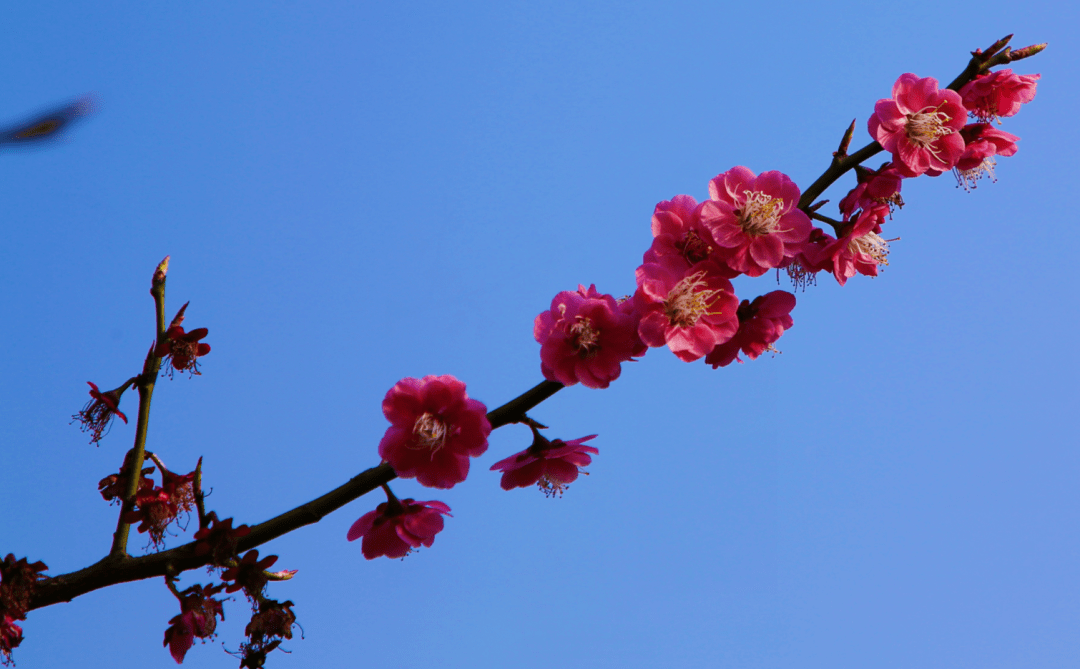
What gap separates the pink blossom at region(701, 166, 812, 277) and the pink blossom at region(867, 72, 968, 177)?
0.38 metres

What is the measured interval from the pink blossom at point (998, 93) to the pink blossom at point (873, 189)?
0.43 meters

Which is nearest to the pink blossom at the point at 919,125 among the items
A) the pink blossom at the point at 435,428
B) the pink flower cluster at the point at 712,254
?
the pink flower cluster at the point at 712,254

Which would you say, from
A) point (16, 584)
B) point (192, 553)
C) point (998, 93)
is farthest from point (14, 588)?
point (998, 93)

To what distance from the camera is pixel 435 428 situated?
231cm

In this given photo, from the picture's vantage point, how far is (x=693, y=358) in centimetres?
238

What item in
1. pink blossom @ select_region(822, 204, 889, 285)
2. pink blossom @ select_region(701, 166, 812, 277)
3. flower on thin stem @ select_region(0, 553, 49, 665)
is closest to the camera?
flower on thin stem @ select_region(0, 553, 49, 665)

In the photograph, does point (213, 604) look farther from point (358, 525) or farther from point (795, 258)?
point (795, 258)

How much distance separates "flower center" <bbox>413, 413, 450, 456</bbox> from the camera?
2287mm

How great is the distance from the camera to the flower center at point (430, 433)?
229 cm

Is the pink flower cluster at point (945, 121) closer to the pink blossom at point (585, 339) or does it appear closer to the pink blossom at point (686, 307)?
the pink blossom at point (686, 307)

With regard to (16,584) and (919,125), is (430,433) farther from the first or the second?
(919,125)

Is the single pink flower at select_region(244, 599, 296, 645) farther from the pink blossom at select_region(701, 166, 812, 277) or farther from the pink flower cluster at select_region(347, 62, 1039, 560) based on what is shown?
the pink blossom at select_region(701, 166, 812, 277)

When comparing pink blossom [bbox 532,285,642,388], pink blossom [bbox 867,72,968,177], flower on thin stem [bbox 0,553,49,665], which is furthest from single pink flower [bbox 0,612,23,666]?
pink blossom [bbox 867,72,968,177]

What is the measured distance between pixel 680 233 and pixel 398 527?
4.16 ft
